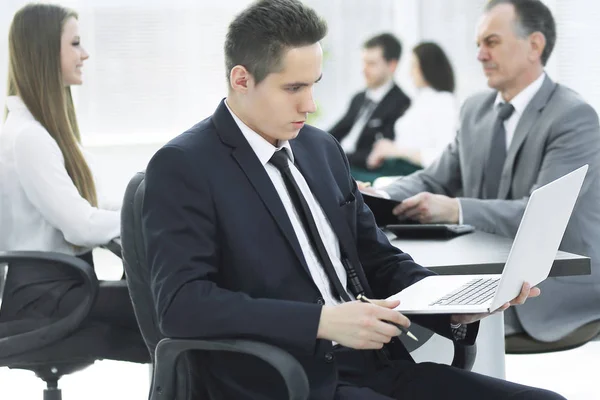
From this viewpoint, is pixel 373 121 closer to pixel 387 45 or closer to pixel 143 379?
pixel 387 45

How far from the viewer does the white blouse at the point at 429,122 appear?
695 centimetres

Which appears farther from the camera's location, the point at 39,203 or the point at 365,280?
the point at 39,203

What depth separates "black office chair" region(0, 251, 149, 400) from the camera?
266cm

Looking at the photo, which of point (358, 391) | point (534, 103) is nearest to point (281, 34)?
point (358, 391)

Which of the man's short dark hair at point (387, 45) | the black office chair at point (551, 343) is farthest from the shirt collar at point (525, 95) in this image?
the man's short dark hair at point (387, 45)

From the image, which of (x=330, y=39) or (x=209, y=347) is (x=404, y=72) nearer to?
(x=330, y=39)

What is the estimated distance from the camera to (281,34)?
1.81 m

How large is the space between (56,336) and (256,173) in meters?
1.12

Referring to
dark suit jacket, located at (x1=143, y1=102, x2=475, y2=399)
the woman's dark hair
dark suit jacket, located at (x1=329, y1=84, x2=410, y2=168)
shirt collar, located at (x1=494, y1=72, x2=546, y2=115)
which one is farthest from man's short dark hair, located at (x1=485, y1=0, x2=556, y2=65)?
the woman's dark hair

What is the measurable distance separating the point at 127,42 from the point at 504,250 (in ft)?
18.8

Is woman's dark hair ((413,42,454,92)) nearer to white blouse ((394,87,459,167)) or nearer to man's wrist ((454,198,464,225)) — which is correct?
white blouse ((394,87,459,167))

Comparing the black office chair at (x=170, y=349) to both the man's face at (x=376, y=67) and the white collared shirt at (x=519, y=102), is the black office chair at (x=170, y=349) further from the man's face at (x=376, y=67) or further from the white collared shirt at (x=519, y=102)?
the man's face at (x=376, y=67)

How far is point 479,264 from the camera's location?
88.6 inches

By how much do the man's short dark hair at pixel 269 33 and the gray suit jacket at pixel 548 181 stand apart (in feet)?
4.29
